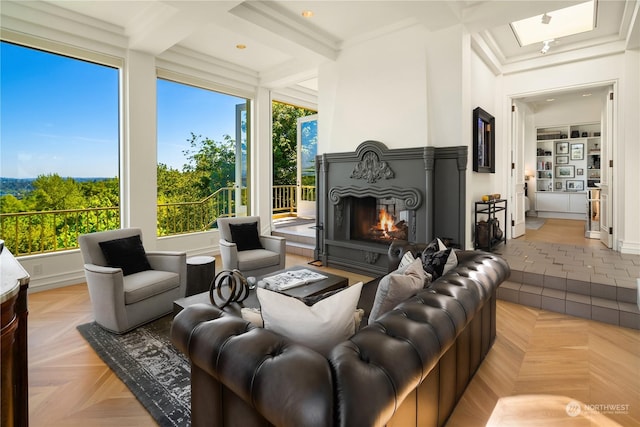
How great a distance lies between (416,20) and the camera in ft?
13.3

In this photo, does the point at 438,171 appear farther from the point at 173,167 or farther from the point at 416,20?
the point at 173,167

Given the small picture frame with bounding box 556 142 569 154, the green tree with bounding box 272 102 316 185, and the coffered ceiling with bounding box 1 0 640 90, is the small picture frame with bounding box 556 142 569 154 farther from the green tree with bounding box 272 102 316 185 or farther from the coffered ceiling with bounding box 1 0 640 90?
the green tree with bounding box 272 102 316 185

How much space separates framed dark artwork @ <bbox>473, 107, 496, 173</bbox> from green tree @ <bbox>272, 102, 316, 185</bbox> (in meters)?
6.76

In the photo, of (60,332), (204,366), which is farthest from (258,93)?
(204,366)

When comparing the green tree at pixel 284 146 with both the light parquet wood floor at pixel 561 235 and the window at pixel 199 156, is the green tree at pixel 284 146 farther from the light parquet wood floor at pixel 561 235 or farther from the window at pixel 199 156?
the light parquet wood floor at pixel 561 235

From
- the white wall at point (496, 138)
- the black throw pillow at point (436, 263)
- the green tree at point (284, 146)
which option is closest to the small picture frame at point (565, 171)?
the white wall at point (496, 138)

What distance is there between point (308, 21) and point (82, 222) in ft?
13.4

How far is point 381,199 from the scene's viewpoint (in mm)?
4809

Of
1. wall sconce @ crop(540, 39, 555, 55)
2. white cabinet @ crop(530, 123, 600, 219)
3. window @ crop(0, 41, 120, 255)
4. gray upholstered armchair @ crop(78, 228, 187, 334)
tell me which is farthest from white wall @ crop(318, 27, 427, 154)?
white cabinet @ crop(530, 123, 600, 219)

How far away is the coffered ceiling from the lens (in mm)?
3500

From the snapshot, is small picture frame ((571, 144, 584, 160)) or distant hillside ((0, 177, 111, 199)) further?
small picture frame ((571, 144, 584, 160))

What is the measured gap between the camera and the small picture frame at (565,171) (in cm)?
925

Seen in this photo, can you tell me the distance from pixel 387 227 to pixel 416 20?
8.69 feet

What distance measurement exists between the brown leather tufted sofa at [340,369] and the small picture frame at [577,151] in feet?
31.8
